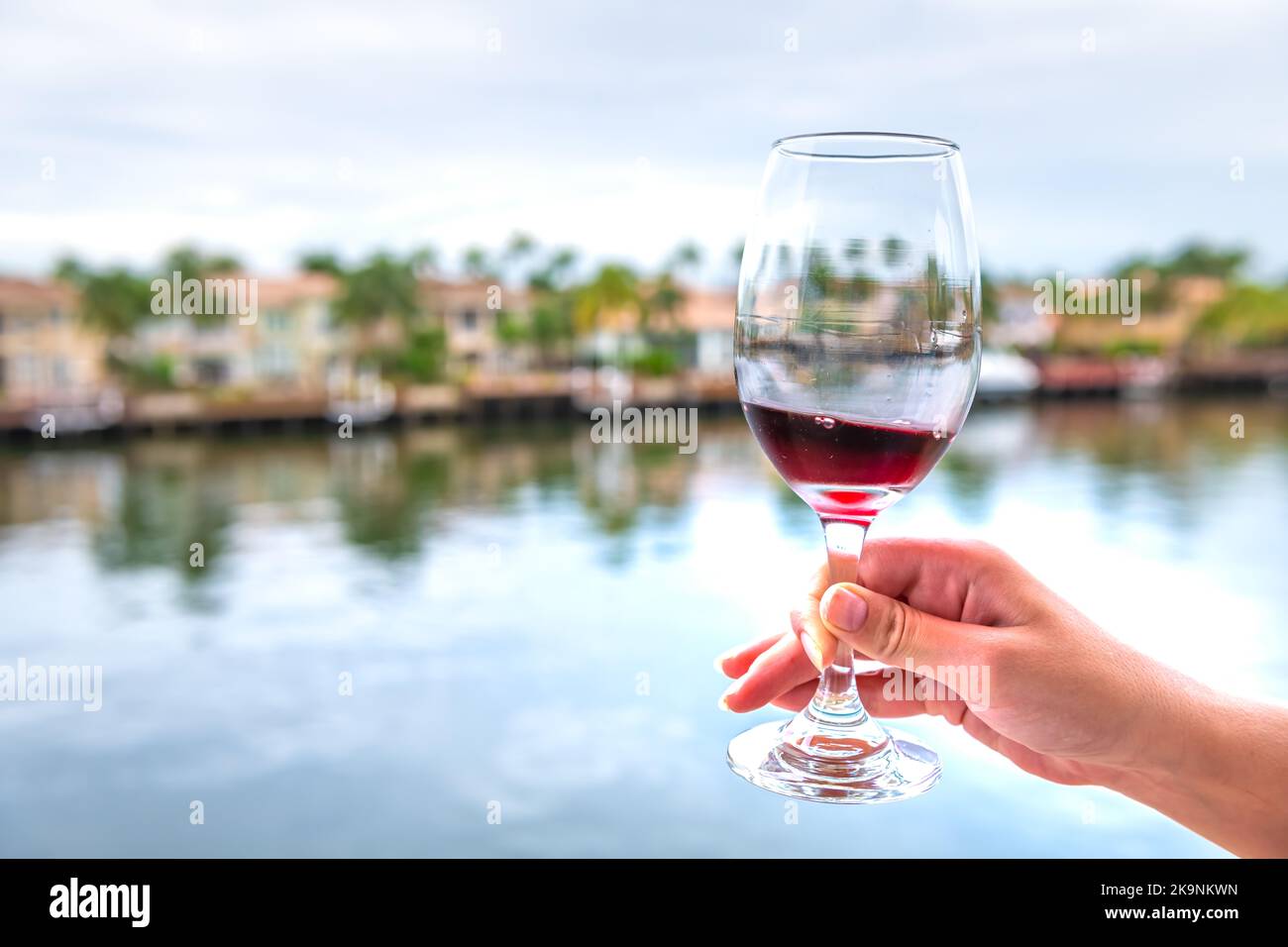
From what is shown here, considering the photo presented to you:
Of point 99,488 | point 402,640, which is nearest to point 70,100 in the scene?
point 99,488

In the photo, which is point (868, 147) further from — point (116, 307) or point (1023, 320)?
point (1023, 320)

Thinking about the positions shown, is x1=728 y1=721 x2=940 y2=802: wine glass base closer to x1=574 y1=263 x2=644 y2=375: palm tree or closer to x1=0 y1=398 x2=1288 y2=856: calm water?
x1=0 y1=398 x2=1288 y2=856: calm water

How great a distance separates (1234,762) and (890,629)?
31 cm

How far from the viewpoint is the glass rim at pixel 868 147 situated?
0.72 m

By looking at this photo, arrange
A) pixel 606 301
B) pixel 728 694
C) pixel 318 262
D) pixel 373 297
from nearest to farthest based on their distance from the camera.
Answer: pixel 728 694
pixel 373 297
pixel 606 301
pixel 318 262

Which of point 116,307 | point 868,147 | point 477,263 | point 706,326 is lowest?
point 868,147

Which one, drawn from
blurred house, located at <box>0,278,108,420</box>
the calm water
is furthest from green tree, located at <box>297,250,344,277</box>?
the calm water

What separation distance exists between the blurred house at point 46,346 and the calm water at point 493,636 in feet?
29.8

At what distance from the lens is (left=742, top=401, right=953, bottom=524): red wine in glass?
727mm

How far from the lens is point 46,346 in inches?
1628

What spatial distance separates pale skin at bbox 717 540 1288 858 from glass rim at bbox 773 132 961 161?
0.28 metres

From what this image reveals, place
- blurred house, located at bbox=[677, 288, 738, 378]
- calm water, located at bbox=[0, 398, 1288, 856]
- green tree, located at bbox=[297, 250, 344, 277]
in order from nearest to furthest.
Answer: calm water, located at bbox=[0, 398, 1288, 856], blurred house, located at bbox=[677, 288, 738, 378], green tree, located at bbox=[297, 250, 344, 277]

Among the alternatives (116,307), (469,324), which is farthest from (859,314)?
(469,324)
